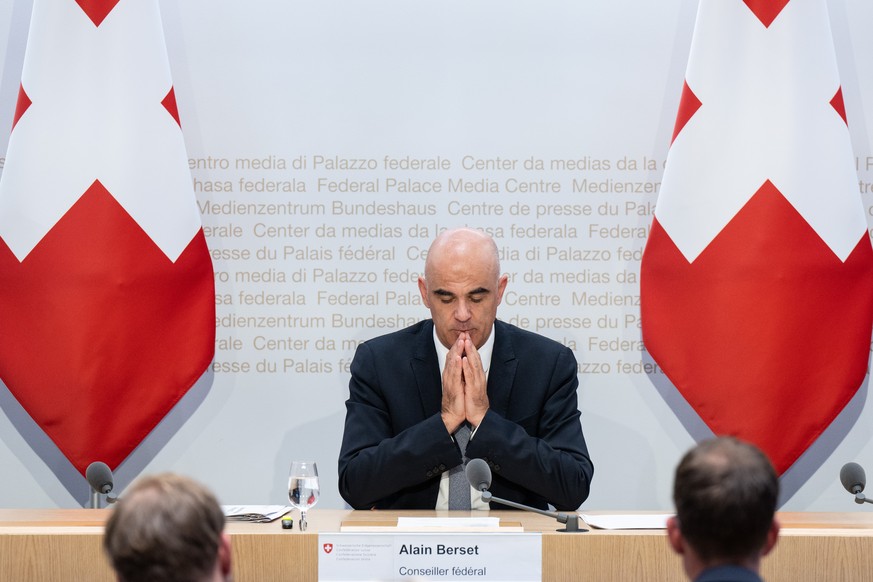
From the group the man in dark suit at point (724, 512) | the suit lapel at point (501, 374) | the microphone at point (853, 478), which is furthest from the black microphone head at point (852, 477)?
the man in dark suit at point (724, 512)

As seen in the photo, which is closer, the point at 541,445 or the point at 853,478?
the point at 853,478

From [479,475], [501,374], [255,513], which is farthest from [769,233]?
[255,513]

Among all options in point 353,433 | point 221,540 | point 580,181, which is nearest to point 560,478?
point 353,433

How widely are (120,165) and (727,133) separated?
246cm

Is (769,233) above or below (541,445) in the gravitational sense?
above

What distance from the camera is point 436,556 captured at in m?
2.62

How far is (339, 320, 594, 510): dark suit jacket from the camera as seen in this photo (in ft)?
10.9

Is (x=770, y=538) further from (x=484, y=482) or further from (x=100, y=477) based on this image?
(x=100, y=477)

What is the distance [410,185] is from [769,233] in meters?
1.53

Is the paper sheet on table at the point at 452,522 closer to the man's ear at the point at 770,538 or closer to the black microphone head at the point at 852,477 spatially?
the black microphone head at the point at 852,477

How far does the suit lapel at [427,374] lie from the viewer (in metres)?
3.66

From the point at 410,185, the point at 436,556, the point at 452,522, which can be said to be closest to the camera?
the point at 436,556

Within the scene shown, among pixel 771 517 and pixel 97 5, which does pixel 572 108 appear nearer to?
pixel 97 5

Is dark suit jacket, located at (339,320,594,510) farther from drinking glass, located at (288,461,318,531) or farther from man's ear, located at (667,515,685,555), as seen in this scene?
man's ear, located at (667,515,685,555)
